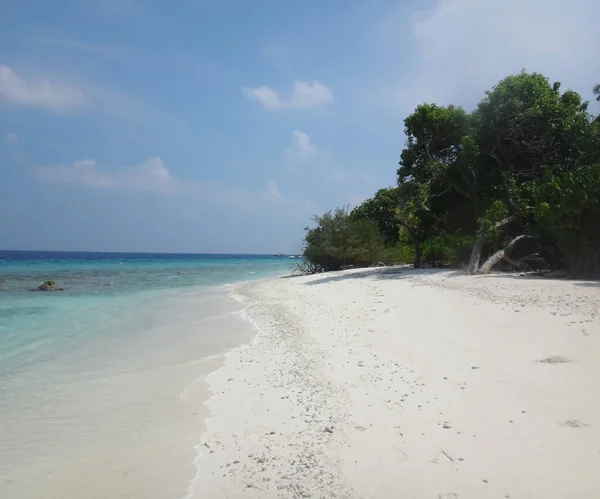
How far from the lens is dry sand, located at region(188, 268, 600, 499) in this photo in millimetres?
3732

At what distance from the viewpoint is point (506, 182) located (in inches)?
787

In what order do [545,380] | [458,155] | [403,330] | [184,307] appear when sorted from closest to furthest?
[545,380] < [403,330] < [184,307] < [458,155]

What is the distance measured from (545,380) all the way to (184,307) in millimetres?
13604

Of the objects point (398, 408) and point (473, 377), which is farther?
point (473, 377)

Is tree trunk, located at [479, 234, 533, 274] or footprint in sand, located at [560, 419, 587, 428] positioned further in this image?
tree trunk, located at [479, 234, 533, 274]

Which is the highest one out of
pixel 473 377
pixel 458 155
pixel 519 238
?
pixel 458 155

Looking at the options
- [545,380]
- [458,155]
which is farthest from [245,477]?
[458,155]

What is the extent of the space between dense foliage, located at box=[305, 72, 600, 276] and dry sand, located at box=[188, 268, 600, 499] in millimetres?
6729

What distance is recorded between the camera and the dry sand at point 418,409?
3732 mm

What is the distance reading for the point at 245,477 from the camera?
3.96 meters

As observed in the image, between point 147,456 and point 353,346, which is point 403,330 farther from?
point 147,456

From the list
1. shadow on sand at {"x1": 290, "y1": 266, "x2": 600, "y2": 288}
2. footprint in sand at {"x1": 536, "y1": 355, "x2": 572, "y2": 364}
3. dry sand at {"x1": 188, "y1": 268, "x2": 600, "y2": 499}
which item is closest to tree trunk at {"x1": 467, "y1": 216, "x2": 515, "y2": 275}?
shadow on sand at {"x1": 290, "y1": 266, "x2": 600, "y2": 288}

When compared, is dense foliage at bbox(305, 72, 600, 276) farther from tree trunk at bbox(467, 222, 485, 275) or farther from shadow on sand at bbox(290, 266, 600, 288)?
shadow on sand at bbox(290, 266, 600, 288)

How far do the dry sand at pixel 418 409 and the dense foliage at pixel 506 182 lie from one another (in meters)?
6.73
